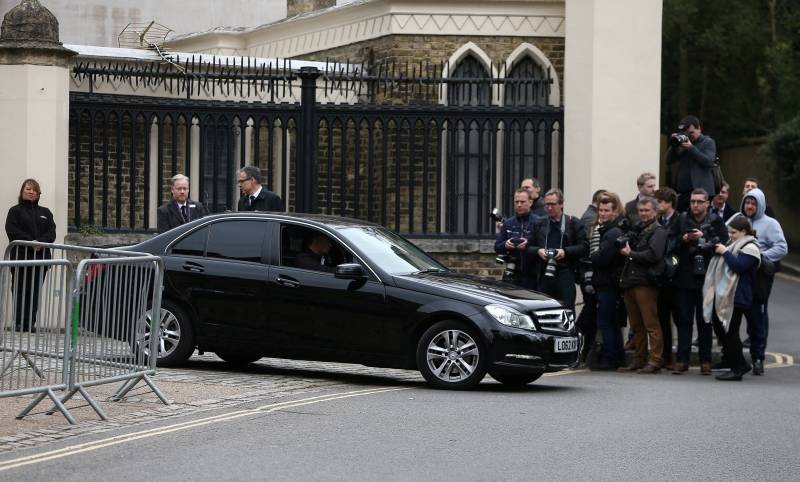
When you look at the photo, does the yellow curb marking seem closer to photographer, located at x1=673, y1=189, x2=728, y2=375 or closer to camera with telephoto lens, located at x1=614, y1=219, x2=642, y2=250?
photographer, located at x1=673, y1=189, x2=728, y2=375

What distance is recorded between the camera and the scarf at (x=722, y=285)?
48.3ft

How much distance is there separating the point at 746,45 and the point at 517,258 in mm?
27783

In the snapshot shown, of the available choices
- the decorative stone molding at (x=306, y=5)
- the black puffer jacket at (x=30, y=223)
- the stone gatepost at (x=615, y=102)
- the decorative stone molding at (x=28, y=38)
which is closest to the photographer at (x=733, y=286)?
the stone gatepost at (x=615, y=102)

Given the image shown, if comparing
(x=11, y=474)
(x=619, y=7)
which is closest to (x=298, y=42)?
(x=619, y=7)

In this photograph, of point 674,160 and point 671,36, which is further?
point 671,36

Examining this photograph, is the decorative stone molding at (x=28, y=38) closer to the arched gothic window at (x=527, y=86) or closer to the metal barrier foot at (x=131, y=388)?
the arched gothic window at (x=527, y=86)

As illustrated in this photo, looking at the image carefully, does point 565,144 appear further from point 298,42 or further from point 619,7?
point 298,42

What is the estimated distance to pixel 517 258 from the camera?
15570 mm

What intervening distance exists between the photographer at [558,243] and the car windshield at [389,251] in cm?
173

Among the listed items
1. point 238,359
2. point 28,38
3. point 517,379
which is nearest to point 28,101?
point 28,38

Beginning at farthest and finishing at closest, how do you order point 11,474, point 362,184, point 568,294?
point 362,184, point 568,294, point 11,474

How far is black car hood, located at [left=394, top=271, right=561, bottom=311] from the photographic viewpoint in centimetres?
1267

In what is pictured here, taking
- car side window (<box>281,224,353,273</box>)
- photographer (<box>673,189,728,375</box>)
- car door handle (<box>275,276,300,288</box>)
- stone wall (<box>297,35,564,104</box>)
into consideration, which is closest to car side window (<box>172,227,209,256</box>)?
car side window (<box>281,224,353,273</box>)

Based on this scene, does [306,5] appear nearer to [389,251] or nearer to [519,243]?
[519,243]
